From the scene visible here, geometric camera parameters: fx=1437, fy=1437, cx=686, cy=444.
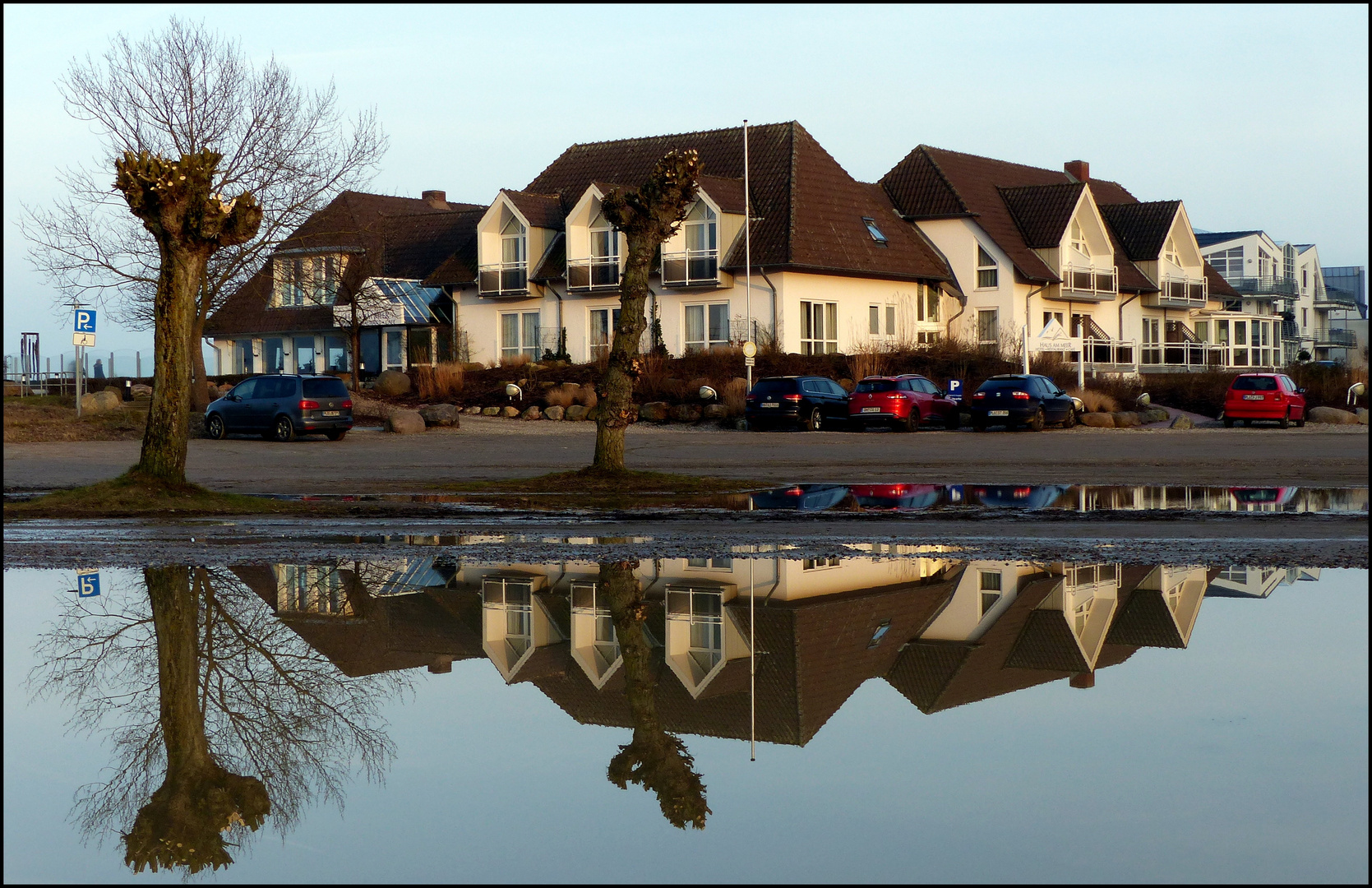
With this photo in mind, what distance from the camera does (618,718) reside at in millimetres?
6016

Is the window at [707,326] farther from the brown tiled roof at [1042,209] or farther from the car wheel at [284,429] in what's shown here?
the car wheel at [284,429]

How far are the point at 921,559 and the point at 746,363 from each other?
3326 cm

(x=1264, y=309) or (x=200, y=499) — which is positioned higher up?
(x=1264, y=309)

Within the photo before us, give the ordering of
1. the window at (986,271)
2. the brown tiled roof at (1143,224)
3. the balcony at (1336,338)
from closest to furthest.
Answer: the window at (986,271), the brown tiled roof at (1143,224), the balcony at (1336,338)

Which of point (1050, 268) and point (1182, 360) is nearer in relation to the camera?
point (1050, 268)

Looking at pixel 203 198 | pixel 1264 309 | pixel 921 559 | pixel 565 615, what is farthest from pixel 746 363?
pixel 1264 309

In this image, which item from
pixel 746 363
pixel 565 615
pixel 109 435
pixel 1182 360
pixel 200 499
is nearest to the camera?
pixel 565 615

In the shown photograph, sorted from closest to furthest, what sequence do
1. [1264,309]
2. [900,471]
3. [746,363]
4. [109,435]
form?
[900,471], [109,435], [746,363], [1264,309]

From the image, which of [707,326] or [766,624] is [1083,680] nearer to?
[766,624]

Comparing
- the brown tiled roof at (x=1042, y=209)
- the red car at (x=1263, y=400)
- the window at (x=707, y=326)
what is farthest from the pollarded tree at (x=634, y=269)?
the brown tiled roof at (x=1042, y=209)

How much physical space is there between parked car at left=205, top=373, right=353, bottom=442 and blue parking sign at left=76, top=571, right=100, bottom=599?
24055 millimetres

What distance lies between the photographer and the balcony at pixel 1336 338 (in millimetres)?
99625

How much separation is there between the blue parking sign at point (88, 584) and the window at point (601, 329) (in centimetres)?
4216

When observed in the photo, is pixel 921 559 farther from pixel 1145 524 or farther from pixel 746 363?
pixel 746 363
